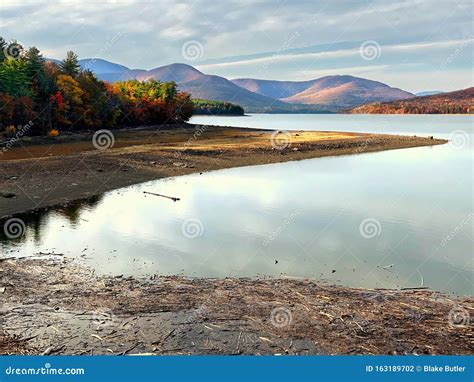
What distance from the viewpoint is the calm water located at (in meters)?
17.1

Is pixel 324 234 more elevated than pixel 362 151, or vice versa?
pixel 362 151

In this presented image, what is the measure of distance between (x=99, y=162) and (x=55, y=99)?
121ft

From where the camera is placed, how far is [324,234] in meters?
22.5

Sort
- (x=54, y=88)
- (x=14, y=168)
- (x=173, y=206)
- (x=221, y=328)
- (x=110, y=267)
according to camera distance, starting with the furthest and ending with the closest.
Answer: (x=54, y=88) < (x=14, y=168) < (x=173, y=206) < (x=110, y=267) < (x=221, y=328)

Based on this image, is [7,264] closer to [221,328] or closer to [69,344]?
[69,344]

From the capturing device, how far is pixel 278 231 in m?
23.0

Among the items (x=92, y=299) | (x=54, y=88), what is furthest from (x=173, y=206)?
(x=54, y=88)

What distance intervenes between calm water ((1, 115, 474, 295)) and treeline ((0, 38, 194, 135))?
38696mm

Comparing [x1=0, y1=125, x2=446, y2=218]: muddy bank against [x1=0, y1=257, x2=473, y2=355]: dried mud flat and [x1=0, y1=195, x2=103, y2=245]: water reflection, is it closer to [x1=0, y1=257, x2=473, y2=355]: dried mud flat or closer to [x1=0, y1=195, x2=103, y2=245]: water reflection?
[x1=0, y1=195, x2=103, y2=245]: water reflection

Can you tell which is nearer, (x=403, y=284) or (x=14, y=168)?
(x=403, y=284)

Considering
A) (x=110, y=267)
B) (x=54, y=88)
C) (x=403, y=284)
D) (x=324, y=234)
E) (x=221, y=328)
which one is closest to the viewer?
(x=221, y=328)

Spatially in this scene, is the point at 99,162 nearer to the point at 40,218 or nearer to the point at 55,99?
the point at 40,218

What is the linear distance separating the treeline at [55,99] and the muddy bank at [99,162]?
582 cm

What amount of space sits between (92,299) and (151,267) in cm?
412
